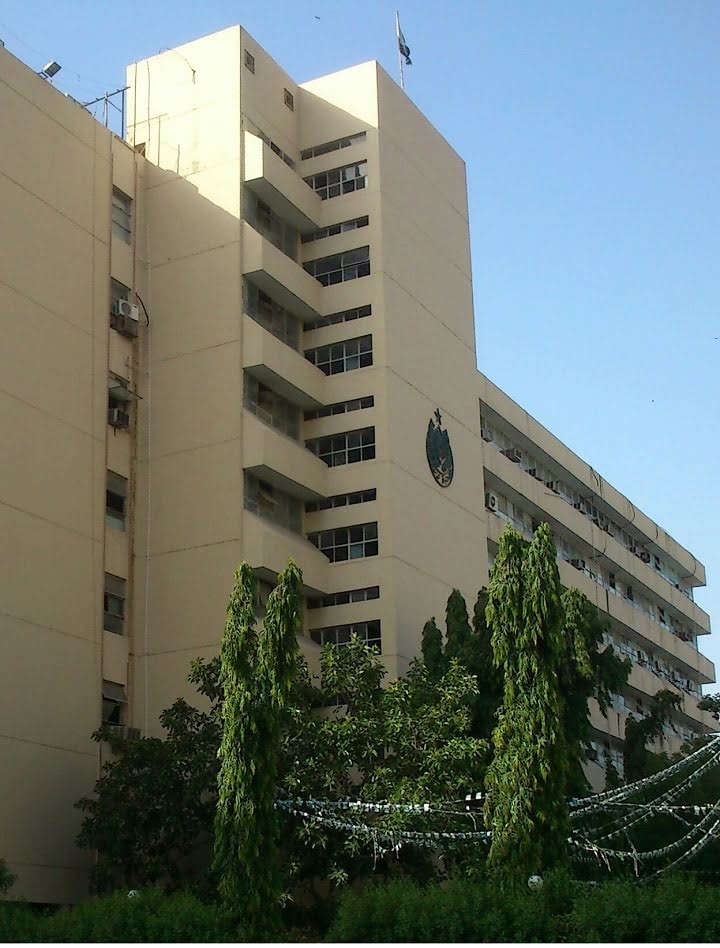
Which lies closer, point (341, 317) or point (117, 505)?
point (117, 505)

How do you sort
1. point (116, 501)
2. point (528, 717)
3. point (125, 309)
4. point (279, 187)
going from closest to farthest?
point (528, 717)
point (116, 501)
point (125, 309)
point (279, 187)

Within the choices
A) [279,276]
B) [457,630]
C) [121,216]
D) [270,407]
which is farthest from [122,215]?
[457,630]

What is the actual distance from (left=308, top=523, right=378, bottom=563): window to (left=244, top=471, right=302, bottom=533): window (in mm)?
725

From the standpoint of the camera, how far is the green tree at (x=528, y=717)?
28219 mm

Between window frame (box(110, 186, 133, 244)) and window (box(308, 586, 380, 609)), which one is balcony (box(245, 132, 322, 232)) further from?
window (box(308, 586, 380, 609))

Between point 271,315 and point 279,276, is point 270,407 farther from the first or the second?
point 279,276

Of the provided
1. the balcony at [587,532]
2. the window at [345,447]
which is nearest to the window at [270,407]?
the window at [345,447]

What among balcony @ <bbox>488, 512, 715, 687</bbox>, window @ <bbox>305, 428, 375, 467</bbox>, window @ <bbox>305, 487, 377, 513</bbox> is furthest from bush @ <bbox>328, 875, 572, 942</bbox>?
balcony @ <bbox>488, 512, 715, 687</bbox>

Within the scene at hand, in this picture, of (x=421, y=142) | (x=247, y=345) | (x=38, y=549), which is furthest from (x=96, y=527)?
(x=421, y=142)

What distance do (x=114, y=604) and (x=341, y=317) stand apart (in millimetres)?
10887

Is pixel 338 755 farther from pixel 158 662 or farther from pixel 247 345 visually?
pixel 247 345

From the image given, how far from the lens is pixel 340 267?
4431 centimetres

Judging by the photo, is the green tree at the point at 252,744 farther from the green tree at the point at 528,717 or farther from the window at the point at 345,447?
the window at the point at 345,447

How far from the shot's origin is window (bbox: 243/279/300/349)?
1640 inches
